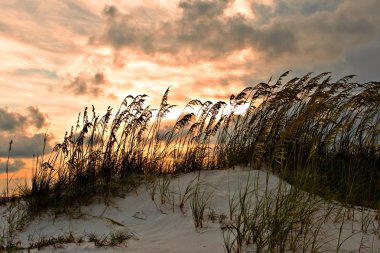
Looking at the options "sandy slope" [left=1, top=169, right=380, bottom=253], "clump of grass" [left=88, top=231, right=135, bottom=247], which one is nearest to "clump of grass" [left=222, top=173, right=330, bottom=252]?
"sandy slope" [left=1, top=169, right=380, bottom=253]

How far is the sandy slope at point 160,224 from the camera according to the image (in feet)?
15.6

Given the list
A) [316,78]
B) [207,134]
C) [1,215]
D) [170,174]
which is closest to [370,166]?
[316,78]

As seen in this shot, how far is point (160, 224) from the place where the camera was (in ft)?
19.5

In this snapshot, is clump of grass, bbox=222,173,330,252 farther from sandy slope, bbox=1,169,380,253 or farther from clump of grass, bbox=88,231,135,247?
clump of grass, bbox=88,231,135,247

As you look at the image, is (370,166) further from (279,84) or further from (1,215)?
(1,215)

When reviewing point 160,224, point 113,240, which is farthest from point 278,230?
point 160,224

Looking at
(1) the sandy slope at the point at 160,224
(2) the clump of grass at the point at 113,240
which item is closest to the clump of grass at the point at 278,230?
(1) the sandy slope at the point at 160,224

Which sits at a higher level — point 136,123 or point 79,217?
point 136,123

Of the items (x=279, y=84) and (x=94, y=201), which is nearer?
(x=94, y=201)

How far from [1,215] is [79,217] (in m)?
1.56

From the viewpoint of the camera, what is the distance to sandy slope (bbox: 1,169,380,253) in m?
4.75

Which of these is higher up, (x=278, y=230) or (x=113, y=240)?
(x=278, y=230)

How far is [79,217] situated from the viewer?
6.76 meters

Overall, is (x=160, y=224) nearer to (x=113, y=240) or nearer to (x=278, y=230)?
(x=113, y=240)
